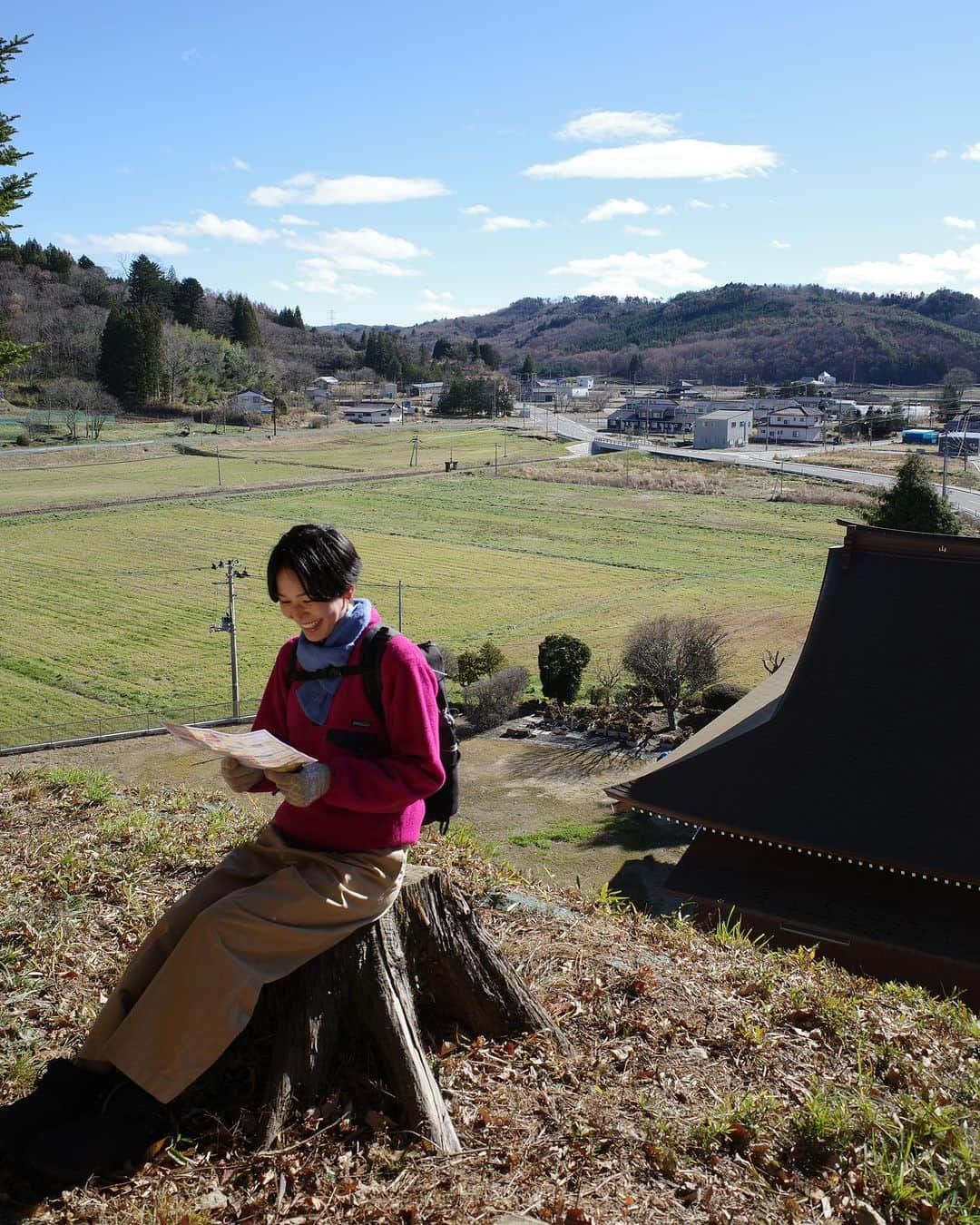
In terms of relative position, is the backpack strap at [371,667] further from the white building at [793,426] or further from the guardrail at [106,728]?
the white building at [793,426]

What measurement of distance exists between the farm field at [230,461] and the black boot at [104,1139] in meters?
52.6

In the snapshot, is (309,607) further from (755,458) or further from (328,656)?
(755,458)

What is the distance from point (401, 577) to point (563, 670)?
51.3 feet

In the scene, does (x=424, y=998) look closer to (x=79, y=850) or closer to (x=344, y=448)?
(x=79, y=850)

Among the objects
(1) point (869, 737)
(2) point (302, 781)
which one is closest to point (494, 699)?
(1) point (869, 737)

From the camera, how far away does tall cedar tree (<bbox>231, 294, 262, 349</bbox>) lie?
107438mm

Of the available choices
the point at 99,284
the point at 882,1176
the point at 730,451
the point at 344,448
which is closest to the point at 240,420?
the point at 344,448

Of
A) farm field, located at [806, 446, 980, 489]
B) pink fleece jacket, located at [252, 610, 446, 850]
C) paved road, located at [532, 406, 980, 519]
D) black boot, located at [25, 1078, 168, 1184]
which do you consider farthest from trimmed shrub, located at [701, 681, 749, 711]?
farm field, located at [806, 446, 980, 489]

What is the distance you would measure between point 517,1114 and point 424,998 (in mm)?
508

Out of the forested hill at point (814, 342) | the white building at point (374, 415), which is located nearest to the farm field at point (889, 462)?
the white building at point (374, 415)

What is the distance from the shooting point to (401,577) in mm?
38000

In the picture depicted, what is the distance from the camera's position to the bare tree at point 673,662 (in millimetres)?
22266

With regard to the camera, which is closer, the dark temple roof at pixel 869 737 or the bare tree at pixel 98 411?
the dark temple roof at pixel 869 737

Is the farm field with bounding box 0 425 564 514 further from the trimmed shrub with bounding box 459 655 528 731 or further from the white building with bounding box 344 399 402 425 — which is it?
the trimmed shrub with bounding box 459 655 528 731
